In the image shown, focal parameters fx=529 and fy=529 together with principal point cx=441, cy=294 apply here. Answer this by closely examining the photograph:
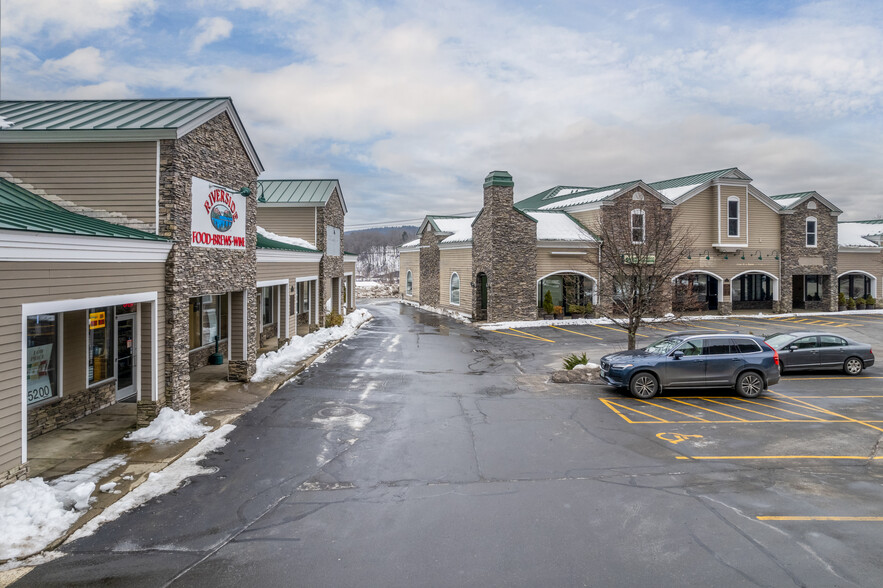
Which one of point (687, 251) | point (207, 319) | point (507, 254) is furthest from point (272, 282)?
point (687, 251)

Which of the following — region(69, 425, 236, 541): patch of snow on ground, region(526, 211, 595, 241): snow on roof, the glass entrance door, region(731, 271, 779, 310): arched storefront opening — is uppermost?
region(526, 211, 595, 241): snow on roof

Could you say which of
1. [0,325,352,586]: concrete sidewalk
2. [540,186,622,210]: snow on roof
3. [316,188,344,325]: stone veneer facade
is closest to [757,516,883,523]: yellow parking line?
[0,325,352,586]: concrete sidewalk

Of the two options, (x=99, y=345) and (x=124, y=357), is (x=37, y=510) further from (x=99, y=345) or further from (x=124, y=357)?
(x=124, y=357)

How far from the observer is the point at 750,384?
581 inches

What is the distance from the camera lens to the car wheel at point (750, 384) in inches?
580

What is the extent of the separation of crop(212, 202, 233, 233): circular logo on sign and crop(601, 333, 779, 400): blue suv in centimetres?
1161

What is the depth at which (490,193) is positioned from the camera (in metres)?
33.2

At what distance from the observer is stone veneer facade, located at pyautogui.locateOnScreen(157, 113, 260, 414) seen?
12055 millimetres

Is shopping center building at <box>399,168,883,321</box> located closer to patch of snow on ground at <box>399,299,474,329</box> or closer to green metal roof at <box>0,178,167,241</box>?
patch of snow on ground at <box>399,299,474,329</box>

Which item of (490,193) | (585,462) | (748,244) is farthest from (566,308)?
(585,462)

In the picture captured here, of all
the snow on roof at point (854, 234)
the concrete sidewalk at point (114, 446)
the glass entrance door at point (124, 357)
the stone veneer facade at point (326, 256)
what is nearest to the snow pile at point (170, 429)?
the concrete sidewalk at point (114, 446)

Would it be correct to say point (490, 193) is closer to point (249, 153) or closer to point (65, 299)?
point (249, 153)

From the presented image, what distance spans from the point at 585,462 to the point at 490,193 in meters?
25.4

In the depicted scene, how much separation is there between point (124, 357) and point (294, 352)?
7.16m
